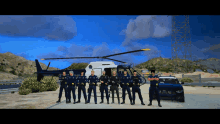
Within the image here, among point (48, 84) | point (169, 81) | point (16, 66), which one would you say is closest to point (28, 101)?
point (48, 84)

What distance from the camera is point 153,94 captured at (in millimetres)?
9484

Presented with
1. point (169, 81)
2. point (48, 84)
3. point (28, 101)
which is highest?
point (169, 81)

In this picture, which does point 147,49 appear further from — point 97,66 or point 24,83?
point 24,83

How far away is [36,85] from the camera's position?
17797 millimetres

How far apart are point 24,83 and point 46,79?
252 centimetres

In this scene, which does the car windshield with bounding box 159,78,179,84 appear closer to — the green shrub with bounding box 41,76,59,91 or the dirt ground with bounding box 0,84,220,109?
the dirt ground with bounding box 0,84,220,109

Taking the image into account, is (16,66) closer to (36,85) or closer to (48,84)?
(48,84)

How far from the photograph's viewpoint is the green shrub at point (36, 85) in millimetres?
17272

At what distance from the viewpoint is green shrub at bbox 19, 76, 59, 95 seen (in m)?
17.3

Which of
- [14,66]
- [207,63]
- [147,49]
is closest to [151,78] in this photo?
[147,49]

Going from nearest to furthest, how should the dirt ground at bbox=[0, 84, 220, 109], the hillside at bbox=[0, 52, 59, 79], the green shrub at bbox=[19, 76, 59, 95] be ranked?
the dirt ground at bbox=[0, 84, 220, 109] → the green shrub at bbox=[19, 76, 59, 95] → the hillside at bbox=[0, 52, 59, 79]

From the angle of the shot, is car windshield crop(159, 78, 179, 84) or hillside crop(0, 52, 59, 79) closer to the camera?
car windshield crop(159, 78, 179, 84)

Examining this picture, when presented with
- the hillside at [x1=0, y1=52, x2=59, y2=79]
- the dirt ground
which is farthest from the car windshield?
the hillside at [x1=0, y1=52, x2=59, y2=79]
